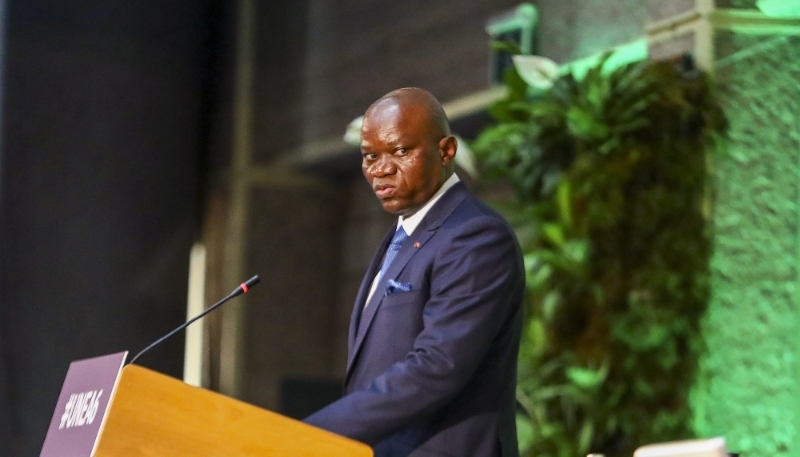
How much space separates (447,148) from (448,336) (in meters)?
0.40

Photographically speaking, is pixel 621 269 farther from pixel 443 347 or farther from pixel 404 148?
pixel 443 347

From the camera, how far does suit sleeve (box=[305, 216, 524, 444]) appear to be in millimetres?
1903

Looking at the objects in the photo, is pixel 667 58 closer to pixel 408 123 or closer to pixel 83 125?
pixel 408 123

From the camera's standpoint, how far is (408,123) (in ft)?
6.85

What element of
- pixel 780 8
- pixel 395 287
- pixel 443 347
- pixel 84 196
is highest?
pixel 780 8

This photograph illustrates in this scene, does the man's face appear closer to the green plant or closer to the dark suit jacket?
the dark suit jacket

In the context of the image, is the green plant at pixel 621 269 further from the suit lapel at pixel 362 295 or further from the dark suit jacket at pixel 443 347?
the dark suit jacket at pixel 443 347

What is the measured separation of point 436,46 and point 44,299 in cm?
243

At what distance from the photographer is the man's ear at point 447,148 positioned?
2133 millimetres

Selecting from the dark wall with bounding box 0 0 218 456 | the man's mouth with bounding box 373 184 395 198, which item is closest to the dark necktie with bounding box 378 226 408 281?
the man's mouth with bounding box 373 184 395 198

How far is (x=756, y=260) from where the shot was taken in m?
3.83

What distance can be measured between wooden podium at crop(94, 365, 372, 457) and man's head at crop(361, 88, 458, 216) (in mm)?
520

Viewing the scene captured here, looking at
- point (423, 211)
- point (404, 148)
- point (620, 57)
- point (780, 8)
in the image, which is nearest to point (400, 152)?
point (404, 148)

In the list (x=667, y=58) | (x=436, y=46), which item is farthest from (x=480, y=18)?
(x=667, y=58)
